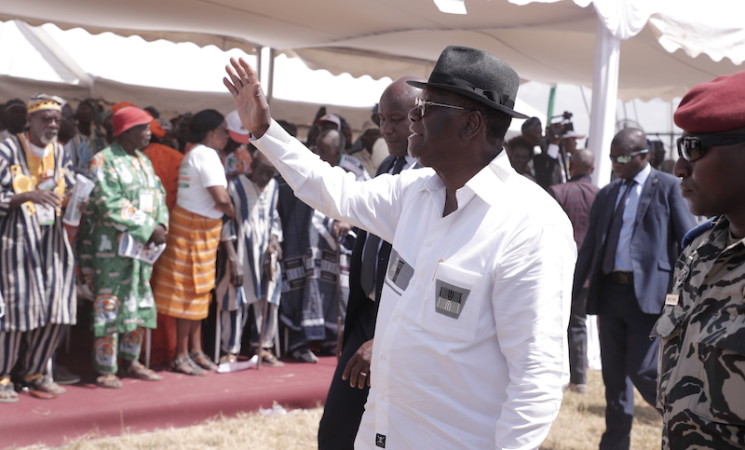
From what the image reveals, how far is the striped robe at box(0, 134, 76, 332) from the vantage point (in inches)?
209

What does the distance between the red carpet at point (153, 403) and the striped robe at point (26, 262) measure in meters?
0.54

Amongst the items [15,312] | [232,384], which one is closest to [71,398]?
[15,312]

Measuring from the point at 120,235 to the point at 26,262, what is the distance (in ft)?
2.24

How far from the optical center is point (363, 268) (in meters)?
3.50

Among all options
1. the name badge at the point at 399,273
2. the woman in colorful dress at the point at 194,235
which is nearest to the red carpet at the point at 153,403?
the woman in colorful dress at the point at 194,235

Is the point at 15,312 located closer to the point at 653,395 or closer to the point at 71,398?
the point at 71,398

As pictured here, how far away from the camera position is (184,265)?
21.1 ft

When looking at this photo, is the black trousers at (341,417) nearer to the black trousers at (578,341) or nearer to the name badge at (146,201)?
the name badge at (146,201)

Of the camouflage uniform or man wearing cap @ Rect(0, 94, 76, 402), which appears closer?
the camouflage uniform

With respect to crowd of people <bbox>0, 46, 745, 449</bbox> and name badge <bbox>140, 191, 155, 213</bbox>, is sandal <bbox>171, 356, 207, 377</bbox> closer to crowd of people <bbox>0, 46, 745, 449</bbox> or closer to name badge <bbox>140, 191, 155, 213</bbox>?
crowd of people <bbox>0, 46, 745, 449</bbox>

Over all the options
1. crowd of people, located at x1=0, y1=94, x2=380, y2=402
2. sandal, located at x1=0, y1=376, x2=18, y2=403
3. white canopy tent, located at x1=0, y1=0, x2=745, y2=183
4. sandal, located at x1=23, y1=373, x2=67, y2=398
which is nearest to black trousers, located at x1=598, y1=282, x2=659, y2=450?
crowd of people, located at x1=0, y1=94, x2=380, y2=402

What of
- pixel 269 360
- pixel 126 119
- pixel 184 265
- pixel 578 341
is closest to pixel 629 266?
pixel 578 341

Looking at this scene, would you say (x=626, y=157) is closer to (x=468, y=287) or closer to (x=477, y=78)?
(x=477, y=78)

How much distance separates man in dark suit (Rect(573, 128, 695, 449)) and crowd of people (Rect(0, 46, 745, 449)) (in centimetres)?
1
